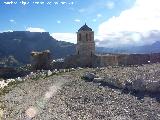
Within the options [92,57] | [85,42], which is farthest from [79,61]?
[85,42]

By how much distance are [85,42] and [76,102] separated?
32163 millimetres

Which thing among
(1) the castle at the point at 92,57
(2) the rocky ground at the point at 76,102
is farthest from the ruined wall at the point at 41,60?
(2) the rocky ground at the point at 76,102

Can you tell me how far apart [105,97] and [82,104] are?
220 cm

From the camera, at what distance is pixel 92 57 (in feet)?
192

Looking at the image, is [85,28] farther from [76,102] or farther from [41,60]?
[76,102]

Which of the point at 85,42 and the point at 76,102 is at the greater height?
the point at 85,42

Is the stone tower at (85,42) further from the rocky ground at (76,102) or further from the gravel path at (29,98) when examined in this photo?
the rocky ground at (76,102)

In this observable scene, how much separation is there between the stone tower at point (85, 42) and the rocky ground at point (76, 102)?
21.6 meters

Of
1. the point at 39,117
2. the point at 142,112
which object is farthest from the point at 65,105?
the point at 142,112

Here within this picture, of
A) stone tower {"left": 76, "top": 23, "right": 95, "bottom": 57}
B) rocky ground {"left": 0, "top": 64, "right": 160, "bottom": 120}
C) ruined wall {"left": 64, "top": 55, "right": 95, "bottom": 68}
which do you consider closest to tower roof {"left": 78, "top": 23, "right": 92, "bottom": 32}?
stone tower {"left": 76, "top": 23, "right": 95, "bottom": 57}

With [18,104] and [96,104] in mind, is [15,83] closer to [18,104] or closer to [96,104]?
[18,104]

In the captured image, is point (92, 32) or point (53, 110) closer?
point (53, 110)

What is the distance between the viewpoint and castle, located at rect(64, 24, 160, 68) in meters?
57.0

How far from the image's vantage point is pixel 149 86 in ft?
97.7
